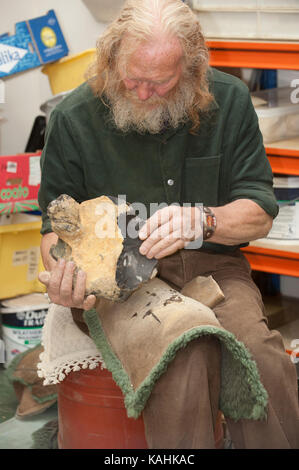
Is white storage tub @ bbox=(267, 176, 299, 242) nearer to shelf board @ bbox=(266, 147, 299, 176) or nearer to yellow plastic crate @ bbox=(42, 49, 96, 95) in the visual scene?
shelf board @ bbox=(266, 147, 299, 176)

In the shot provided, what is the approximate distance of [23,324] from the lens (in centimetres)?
267

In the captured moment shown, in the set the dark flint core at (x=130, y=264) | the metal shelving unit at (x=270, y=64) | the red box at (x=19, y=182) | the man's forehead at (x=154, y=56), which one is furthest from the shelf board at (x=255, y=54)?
the dark flint core at (x=130, y=264)

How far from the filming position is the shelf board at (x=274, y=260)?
7.53 ft

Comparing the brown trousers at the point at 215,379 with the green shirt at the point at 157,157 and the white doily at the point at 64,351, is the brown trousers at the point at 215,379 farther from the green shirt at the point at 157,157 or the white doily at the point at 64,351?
the white doily at the point at 64,351

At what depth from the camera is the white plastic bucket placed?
2.67 m

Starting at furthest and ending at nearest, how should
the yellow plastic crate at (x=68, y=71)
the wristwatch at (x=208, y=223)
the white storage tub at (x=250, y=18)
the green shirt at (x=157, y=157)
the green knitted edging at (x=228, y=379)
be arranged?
the yellow plastic crate at (x=68, y=71)
the white storage tub at (x=250, y=18)
the green shirt at (x=157, y=157)
the wristwatch at (x=208, y=223)
the green knitted edging at (x=228, y=379)

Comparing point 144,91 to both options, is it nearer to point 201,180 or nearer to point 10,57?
point 201,180

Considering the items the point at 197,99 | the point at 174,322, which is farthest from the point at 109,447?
the point at 197,99

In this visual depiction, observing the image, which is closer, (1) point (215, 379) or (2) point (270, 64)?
(1) point (215, 379)

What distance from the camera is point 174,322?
4.80ft

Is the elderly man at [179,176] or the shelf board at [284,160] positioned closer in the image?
the elderly man at [179,176]

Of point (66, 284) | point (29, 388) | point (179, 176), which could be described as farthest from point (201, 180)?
point (29, 388)

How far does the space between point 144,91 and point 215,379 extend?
2.29 ft

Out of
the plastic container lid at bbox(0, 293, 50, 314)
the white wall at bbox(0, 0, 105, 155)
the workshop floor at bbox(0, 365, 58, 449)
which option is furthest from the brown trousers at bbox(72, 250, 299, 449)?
the white wall at bbox(0, 0, 105, 155)
